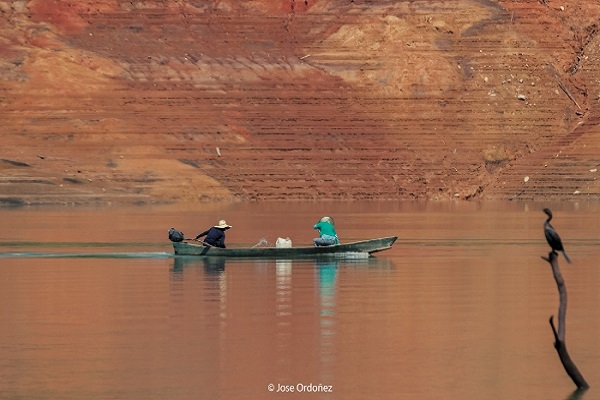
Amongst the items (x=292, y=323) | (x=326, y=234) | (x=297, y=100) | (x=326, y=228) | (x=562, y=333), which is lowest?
(x=562, y=333)

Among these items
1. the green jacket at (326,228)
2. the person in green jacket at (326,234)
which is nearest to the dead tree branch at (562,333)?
the person in green jacket at (326,234)

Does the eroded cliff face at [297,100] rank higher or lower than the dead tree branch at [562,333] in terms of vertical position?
higher

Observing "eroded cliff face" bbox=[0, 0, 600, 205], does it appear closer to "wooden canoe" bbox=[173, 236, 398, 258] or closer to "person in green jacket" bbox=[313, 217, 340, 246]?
"wooden canoe" bbox=[173, 236, 398, 258]

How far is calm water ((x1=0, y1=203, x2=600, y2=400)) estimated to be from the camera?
2428 cm

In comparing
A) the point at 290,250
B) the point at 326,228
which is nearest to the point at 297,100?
the point at 326,228

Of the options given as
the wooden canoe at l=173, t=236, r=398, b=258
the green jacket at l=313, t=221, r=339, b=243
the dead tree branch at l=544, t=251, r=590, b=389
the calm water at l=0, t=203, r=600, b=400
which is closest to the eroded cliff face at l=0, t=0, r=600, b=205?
the wooden canoe at l=173, t=236, r=398, b=258

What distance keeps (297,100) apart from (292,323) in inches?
4016

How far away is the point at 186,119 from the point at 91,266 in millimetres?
82538

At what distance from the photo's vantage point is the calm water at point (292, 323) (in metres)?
24.3

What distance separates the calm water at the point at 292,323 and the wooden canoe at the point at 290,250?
15.4 inches

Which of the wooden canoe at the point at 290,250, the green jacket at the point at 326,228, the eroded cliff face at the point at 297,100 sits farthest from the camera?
the eroded cliff face at the point at 297,100

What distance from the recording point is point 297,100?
132m

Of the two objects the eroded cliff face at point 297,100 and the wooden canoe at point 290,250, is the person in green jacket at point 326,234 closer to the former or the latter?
the wooden canoe at point 290,250

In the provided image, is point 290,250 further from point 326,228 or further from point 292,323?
point 292,323
